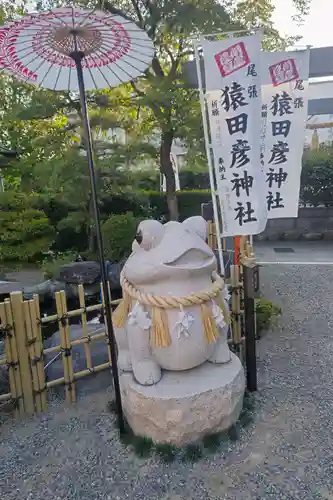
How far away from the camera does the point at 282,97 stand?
157 inches

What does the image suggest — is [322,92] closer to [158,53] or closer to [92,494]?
[158,53]

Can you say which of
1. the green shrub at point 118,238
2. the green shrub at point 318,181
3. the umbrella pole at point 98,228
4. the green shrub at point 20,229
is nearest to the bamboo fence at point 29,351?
the umbrella pole at point 98,228

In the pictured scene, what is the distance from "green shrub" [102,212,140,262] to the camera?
755cm

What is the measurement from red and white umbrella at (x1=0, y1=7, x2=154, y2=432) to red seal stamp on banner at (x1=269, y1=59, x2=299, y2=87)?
1751 millimetres

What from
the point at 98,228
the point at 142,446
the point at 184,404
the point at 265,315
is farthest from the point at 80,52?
the point at 265,315

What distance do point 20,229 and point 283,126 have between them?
638 centimetres

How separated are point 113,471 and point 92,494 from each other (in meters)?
0.21

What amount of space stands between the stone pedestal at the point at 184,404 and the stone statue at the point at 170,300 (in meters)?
0.09

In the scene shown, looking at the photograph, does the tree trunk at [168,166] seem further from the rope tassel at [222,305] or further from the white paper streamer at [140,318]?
the white paper streamer at [140,318]

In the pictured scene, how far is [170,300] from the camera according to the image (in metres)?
2.60

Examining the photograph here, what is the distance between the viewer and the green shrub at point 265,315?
471 centimetres

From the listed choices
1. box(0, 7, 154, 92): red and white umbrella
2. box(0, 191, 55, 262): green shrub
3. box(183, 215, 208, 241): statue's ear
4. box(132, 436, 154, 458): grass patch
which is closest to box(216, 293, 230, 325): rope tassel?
box(183, 215, 208, 241): statue's ear

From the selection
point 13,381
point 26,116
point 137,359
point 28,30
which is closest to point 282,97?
point 28,30

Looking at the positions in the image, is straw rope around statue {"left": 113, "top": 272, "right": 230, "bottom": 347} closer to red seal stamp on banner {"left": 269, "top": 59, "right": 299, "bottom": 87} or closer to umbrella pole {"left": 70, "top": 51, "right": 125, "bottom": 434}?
umbrella pole {"left": 70, "top": 51, "right": 125, "bottom": 434}
